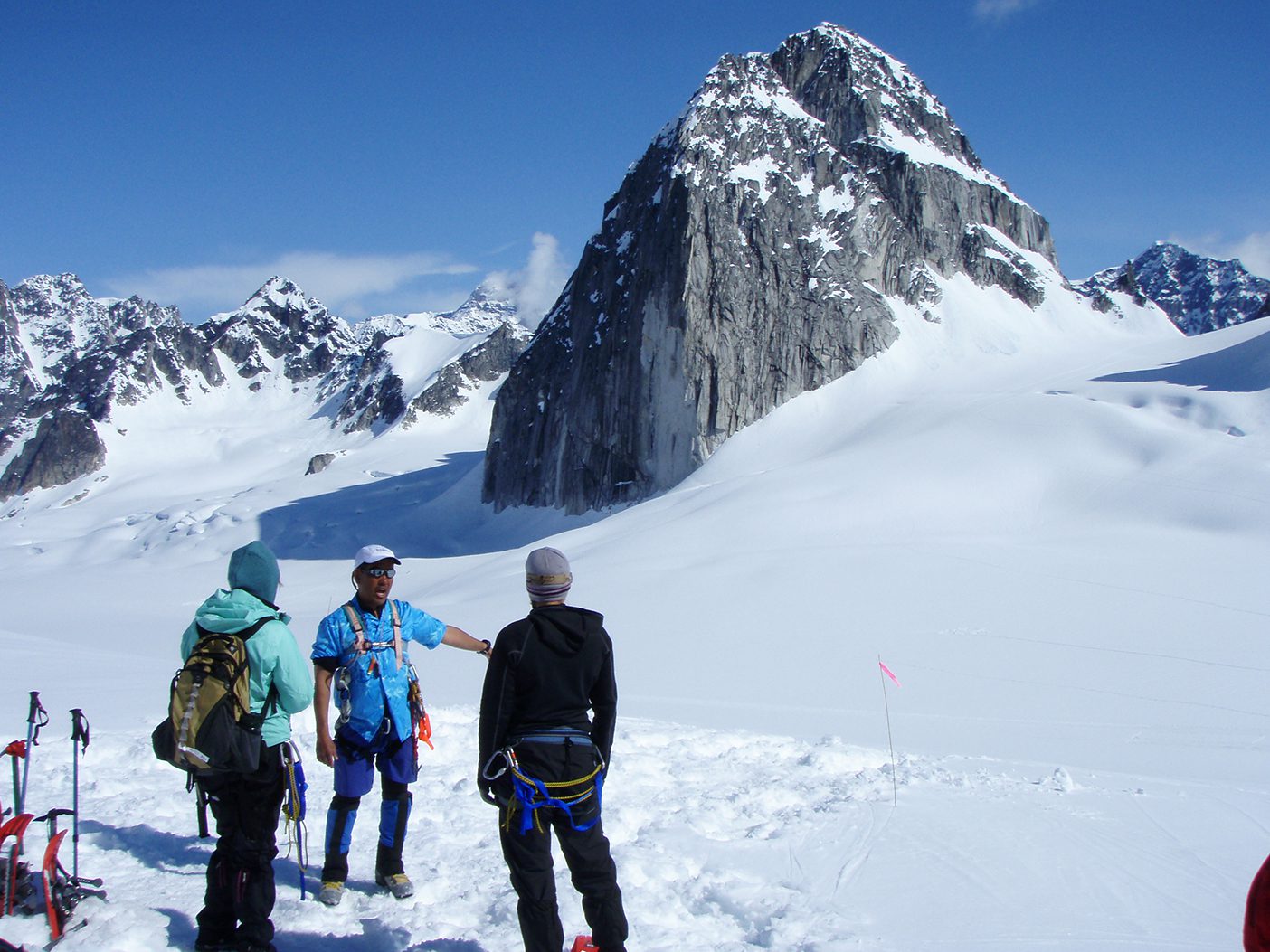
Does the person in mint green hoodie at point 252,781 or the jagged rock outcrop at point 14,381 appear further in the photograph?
the jagged rock outcrop at point 14,381

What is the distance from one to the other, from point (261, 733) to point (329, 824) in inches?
34.5

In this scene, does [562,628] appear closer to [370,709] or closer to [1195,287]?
[370,709]

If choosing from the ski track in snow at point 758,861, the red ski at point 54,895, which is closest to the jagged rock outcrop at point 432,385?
the ski track in snow at point 758,861

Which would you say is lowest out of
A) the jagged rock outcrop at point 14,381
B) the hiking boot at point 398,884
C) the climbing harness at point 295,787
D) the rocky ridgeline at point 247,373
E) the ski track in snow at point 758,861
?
the ski track in snow at point 758,861

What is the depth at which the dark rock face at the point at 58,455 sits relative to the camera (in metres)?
103

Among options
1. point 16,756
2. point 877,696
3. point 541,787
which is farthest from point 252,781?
point 877,696

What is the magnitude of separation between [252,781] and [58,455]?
119549mm

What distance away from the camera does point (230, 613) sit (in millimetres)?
3934

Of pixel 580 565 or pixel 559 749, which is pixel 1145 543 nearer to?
pixel 580 565

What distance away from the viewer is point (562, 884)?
4.76m

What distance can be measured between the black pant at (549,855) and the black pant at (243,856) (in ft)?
3.83

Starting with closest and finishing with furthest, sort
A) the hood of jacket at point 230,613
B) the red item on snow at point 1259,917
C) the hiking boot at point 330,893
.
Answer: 1. the red item on snow at point 1259,917
2. the hood of jacket at point 230,613
3. the hiking boot at point 330,893

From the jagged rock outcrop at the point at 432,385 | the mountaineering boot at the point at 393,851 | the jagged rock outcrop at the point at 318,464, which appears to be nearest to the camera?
the mountaineering boot at the point at 393,851

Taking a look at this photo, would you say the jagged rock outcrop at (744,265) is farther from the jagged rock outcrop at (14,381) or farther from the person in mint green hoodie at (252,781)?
the jagged rock outcrop at (14,381)
